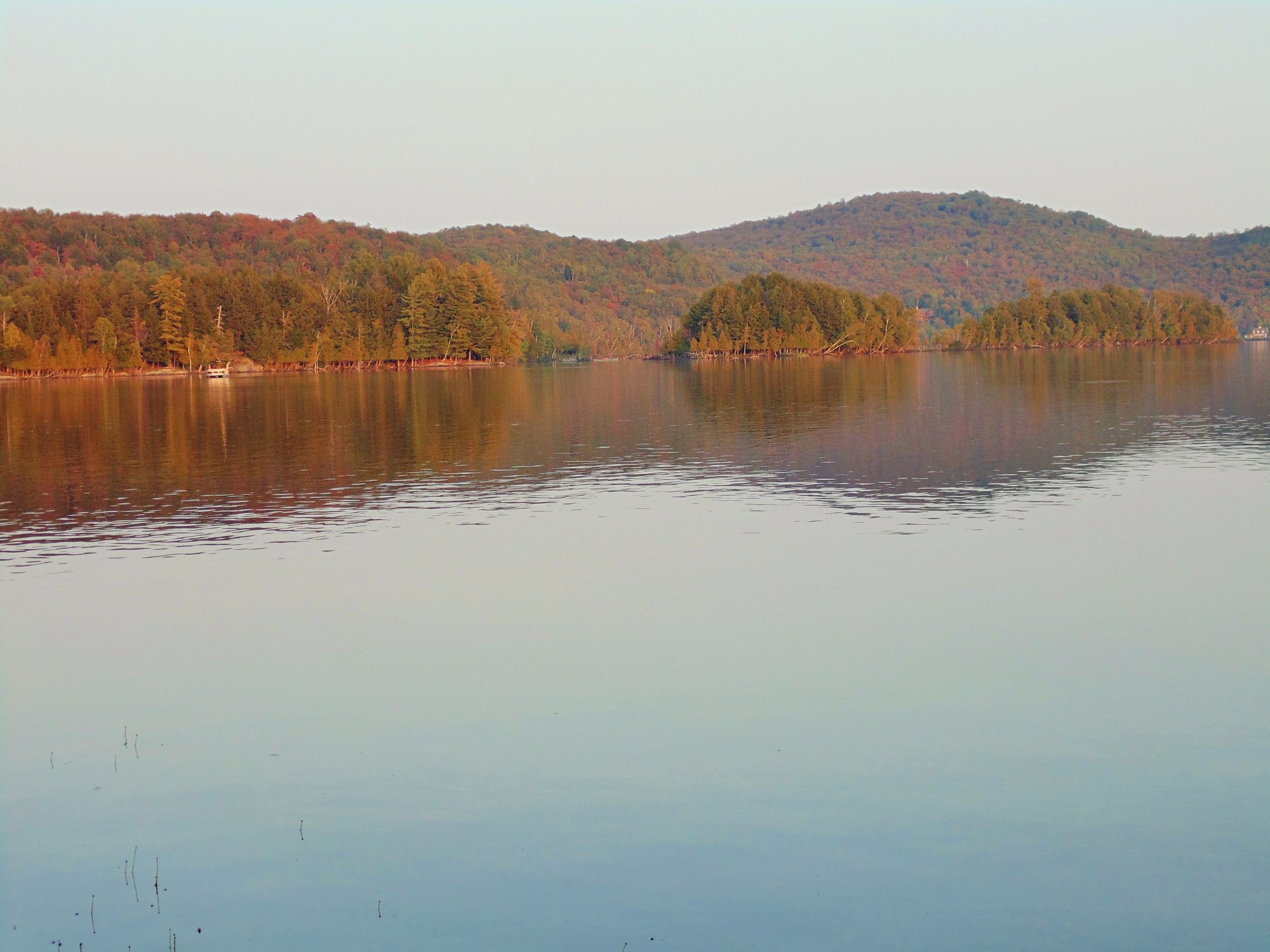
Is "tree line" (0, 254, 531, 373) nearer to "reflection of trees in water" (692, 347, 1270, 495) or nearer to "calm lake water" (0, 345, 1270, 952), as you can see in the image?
"reflection of trees in water" (692, 347, 1270, 495)

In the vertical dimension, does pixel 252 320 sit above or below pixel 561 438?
above

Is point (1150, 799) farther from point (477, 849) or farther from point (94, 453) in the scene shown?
point (94, 453)

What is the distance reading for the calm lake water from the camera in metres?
9.16

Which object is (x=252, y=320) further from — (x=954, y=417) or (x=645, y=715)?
(x=645, y=715)

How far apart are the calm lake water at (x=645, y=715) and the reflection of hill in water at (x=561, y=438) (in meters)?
0.73

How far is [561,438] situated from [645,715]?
3724 cm

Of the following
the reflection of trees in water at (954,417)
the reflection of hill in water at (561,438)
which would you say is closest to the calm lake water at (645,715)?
the reflection of hill in water at (561,438)

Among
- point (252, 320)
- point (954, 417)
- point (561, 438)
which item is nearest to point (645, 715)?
point (561, 438)

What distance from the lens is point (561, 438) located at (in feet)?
165

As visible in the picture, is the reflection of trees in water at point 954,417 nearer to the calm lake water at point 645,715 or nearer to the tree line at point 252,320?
the calm lake water at point 645,715

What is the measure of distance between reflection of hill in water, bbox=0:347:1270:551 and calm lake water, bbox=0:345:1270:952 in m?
0.73

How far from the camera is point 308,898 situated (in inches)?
369

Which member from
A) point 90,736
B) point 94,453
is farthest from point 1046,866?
point 94,453

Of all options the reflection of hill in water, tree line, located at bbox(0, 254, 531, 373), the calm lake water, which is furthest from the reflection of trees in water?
tree line, located at bbox(0, 254, 531, 373)
